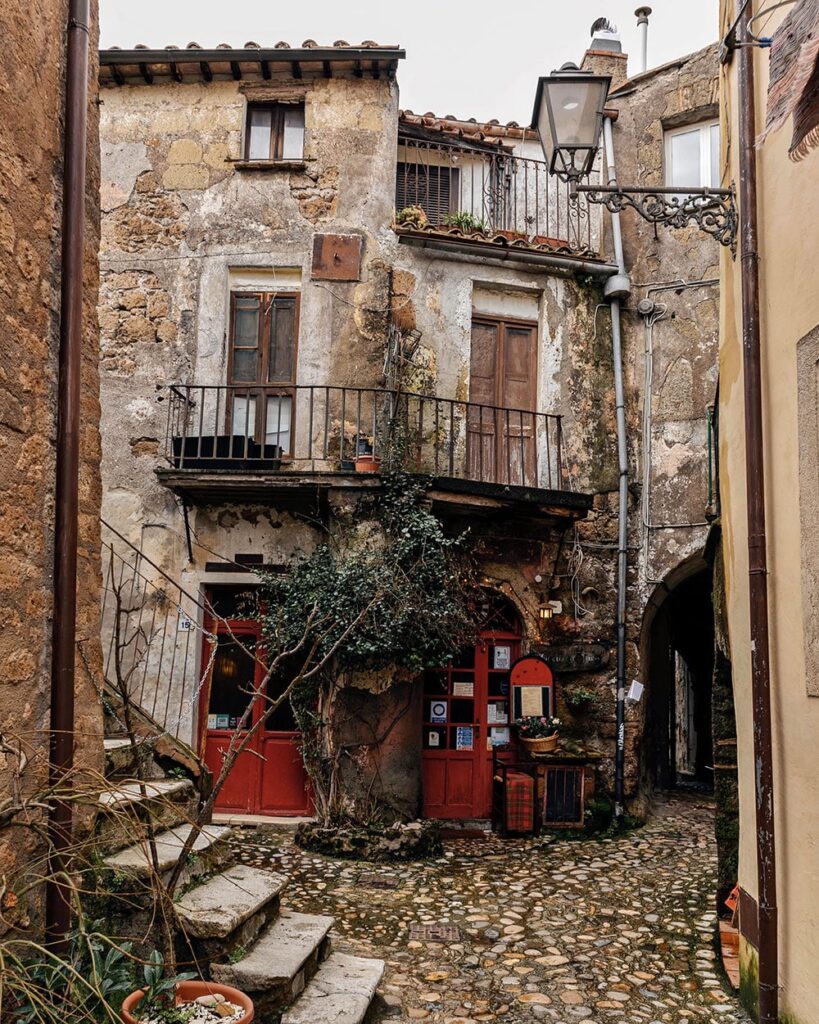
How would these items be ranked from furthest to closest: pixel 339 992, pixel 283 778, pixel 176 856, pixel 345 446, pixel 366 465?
1. pixel 345 446
2. pixel 283 778
3. pixel 366 465
4. pixel 339 992
5. pixel 176 856

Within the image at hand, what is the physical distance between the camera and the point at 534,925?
5.88 m

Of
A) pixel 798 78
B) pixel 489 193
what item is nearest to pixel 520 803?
pixel 489 193

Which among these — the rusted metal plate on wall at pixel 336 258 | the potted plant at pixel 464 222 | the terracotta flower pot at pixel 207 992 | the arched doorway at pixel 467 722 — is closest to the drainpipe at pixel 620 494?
the arched doorway at pixel 467 722

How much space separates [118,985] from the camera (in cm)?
310

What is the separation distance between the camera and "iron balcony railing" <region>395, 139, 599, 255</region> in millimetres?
10688

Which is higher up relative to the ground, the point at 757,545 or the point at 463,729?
the point at 757,545

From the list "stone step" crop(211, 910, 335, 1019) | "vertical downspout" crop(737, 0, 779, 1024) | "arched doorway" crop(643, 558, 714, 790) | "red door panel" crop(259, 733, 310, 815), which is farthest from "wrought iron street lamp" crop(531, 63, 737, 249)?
"red door panel" crop(259, 733, 310, 815)

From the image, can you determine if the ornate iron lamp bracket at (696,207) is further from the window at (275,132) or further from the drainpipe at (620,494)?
the window at (275,132)

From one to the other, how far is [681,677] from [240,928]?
14.9 metres

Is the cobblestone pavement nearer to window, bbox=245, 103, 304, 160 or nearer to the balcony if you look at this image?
the balcony

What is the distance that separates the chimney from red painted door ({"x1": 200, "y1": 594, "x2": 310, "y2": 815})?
8.15 m

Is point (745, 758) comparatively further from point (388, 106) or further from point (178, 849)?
point (388, 106)

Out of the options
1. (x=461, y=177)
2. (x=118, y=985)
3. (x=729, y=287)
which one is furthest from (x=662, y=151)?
(x=118, y=985)

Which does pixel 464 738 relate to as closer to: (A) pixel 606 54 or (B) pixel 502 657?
(B) pixel 502 657
